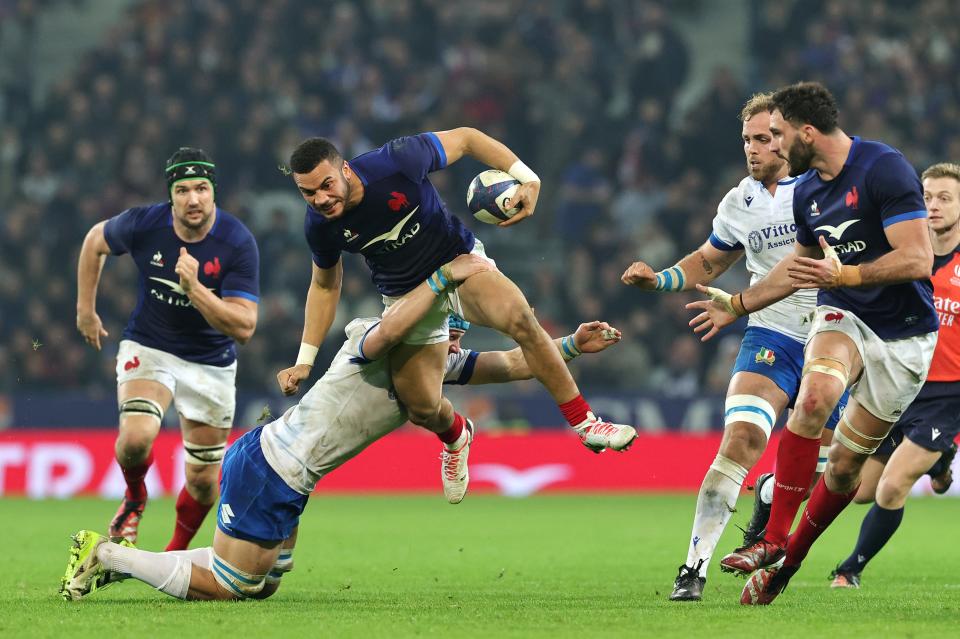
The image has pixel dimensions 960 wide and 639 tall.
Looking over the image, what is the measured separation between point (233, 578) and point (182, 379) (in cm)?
264

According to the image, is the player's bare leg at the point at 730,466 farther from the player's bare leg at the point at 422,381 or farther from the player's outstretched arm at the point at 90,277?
the player's outstretched arm at the point at 90,277

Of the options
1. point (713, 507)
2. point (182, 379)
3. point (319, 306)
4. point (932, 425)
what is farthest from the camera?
point (182, 379)

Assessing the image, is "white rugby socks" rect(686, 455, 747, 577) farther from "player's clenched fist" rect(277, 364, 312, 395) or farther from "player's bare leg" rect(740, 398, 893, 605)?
"player's clenched fist" rect(277, 364, 312, 395)

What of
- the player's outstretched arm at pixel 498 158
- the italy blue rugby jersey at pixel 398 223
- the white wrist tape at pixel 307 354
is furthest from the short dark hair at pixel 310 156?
the white wrist tape at pixel 307 354

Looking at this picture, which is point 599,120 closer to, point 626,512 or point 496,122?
point 496,122

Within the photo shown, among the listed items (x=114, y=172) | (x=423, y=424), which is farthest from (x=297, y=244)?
(x=423, y=424)

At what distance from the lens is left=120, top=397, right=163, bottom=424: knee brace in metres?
8.95

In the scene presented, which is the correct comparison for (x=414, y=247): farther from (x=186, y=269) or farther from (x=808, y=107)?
(x=808, y=107)

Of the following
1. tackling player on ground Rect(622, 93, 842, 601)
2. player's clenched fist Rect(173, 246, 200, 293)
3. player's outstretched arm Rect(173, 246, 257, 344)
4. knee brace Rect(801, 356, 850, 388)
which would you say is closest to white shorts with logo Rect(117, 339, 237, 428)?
player's outstretched arm Rect(173, 246, 257, 344)

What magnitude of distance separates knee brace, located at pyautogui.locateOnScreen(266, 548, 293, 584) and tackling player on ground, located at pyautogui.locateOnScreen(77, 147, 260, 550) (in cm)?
168

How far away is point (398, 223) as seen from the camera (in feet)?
24.0

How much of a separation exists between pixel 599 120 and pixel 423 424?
13.1 meters

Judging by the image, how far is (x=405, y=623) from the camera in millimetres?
6074

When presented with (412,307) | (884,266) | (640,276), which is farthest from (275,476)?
(884,266)
